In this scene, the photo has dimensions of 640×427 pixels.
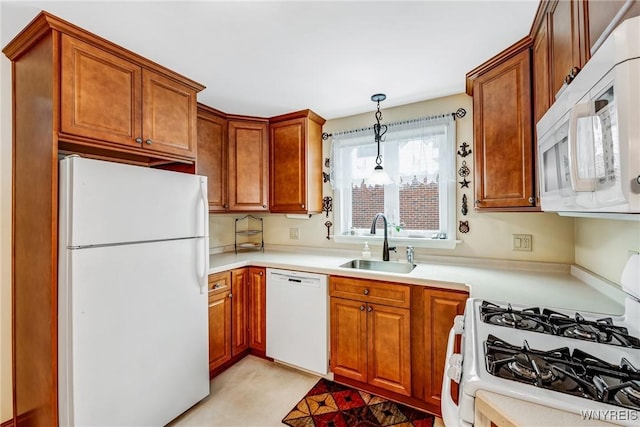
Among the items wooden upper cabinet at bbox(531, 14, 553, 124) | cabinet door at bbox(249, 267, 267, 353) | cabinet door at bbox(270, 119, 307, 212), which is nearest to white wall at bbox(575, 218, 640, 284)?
wooden upper cabinet at bbox(531, 14, 553, 124)

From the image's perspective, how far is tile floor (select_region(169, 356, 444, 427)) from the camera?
180 centimetres

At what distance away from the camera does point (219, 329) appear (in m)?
2.27

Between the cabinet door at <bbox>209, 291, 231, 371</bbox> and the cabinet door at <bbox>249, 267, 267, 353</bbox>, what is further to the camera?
the cabinet door at <bbox>249, 267, 267, 353</bbox>

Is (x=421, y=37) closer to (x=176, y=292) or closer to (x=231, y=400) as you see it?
(x=176, y=292)

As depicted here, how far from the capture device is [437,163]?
2.41m

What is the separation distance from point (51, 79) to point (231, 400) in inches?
86.4

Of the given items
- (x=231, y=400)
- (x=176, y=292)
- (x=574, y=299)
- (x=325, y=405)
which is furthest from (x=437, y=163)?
(x=231, y=400)

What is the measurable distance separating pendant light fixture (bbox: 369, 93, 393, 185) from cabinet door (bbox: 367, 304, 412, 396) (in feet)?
3.46

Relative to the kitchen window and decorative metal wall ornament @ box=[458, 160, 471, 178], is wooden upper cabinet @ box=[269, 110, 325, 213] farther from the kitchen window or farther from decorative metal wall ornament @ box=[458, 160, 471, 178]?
decorative metal wall ornament @ box=[458, 160, 471, 178]

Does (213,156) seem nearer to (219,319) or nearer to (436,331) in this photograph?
(219,319)

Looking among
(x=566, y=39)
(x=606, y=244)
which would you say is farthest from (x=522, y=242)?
(x=566, y=39)

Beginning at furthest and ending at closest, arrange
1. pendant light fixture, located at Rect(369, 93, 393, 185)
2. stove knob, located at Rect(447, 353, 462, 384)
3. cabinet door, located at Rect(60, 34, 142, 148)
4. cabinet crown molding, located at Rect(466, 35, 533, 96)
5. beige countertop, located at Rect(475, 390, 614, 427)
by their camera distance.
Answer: pendant light fixture, located at Rect(369, 93, 393, 185)
cabinet crown molding, located at Rect(466, 35, 533, 96)
cabinet door, located at Rect(60, 34, 142, 148)
stove knob, located at Rect(447, 353, 462, 384)
beige countertop, located at Rect(475, 390, 614, 427)

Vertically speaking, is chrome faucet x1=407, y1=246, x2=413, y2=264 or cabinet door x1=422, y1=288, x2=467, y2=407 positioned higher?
chrome faucet x1=407, y1=246, x2=413, y2=264

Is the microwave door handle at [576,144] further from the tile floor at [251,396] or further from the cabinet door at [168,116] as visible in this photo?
the cabinet door at [168,116]
